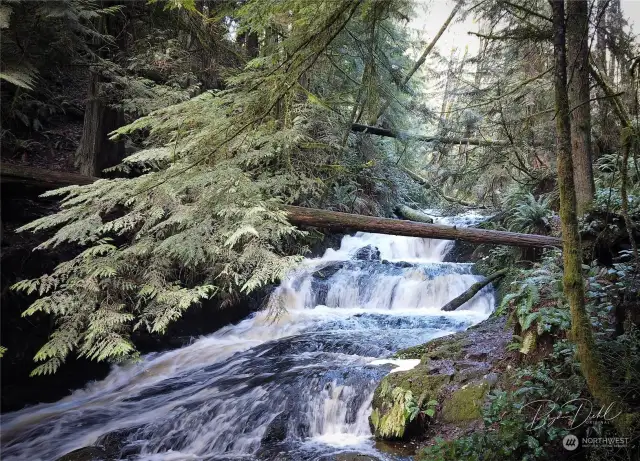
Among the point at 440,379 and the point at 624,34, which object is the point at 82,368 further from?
the point at 624,34

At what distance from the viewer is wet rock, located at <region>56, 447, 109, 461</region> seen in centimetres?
479

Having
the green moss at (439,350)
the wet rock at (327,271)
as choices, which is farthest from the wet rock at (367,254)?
the green moss at (439,350)

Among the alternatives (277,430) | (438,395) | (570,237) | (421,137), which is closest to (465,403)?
(438,395)

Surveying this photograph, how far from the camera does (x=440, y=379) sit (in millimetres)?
4770

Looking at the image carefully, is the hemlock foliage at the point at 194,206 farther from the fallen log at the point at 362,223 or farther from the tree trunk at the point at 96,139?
the tree trunk at the point at 96,139

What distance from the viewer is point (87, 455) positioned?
15.9 ft

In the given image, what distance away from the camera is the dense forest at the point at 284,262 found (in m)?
3.54

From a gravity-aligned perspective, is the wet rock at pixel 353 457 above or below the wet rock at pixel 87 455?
above

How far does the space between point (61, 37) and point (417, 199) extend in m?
14.0

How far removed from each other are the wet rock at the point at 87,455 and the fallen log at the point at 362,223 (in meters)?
4.08

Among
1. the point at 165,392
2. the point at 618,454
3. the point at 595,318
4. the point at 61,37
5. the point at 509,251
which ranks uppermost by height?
the point at 61,37

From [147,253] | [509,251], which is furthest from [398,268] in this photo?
[147,253]

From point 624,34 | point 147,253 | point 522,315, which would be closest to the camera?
point 522,315

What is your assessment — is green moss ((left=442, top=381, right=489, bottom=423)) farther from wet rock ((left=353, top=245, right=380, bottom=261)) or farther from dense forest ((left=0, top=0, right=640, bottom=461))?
wet rock ((left=353, top=245, right=380, bottom=261))
